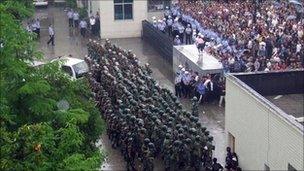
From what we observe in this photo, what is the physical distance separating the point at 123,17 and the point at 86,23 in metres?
2.17

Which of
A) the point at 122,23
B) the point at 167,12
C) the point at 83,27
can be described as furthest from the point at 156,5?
the point at 83,27

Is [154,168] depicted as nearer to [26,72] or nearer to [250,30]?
[26,72]

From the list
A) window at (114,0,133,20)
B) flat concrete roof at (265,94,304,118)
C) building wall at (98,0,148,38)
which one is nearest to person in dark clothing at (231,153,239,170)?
flat concrete roof at (265,94,304,118)

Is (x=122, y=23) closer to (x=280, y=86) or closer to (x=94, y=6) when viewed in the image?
(x=94, y=6)

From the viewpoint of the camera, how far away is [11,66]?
42.2 ft

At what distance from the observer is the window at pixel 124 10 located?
36344mm

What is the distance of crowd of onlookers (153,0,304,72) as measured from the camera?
25.8 m

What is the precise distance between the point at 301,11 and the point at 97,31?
33.6ft

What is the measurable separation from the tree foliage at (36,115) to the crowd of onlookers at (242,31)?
10.2 metres

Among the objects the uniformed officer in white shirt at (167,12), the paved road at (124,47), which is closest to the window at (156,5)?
the uniformed officer in white shirt at (167,12)

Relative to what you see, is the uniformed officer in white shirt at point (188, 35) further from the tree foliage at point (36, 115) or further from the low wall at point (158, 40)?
the tree foliage at point (36, 115)

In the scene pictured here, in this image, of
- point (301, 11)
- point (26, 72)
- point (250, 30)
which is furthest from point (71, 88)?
point (301, 11)

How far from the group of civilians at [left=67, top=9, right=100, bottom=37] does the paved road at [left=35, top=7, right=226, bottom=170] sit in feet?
1.35

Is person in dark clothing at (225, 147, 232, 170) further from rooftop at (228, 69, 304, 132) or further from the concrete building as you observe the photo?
the concrete building
